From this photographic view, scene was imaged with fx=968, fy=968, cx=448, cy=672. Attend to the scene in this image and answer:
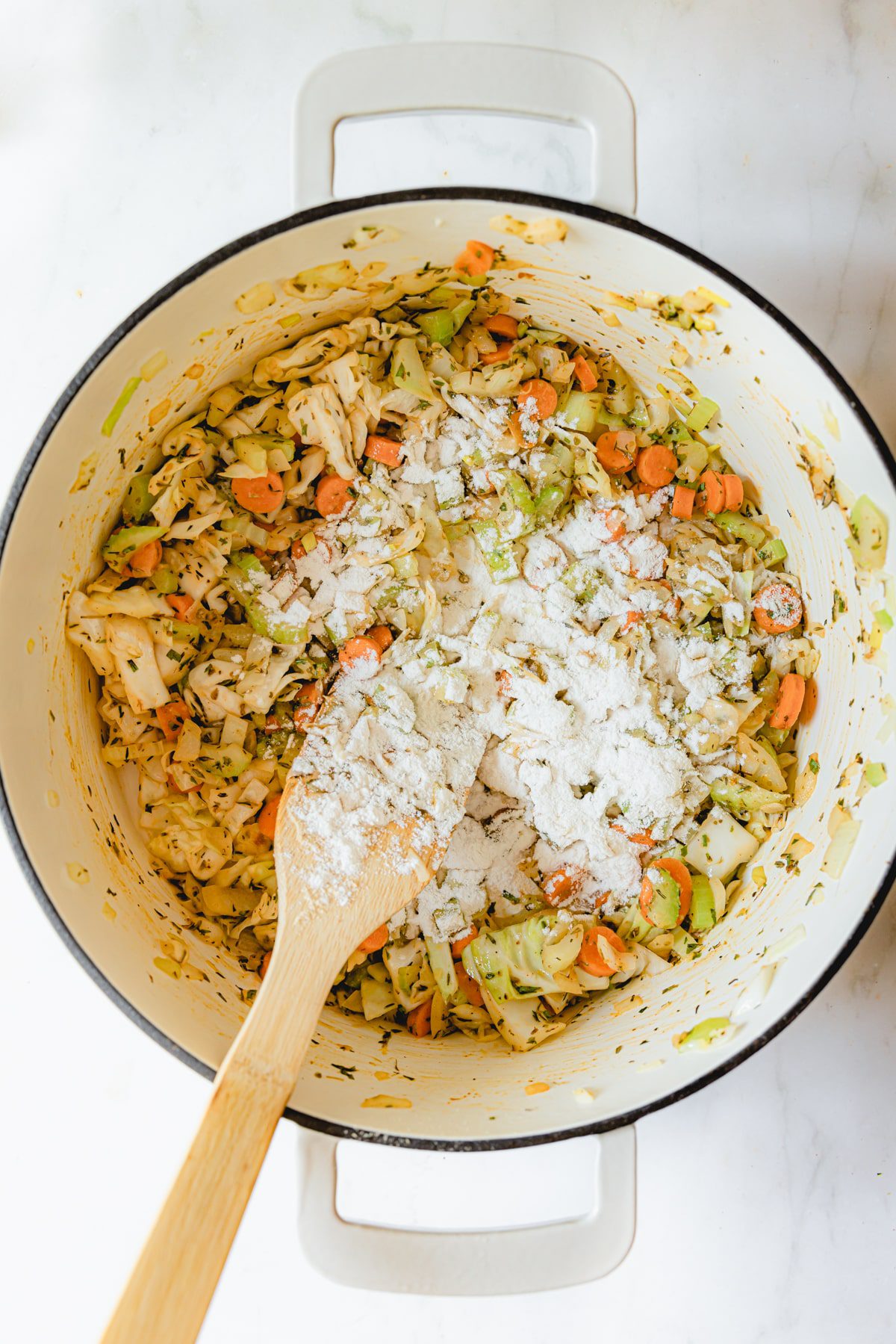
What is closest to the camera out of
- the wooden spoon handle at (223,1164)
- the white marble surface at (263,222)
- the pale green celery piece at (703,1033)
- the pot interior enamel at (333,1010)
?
the wooden spoon handle at (223,1164)

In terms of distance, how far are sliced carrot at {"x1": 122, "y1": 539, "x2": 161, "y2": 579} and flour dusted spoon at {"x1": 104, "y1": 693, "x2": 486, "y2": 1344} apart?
1.21ft

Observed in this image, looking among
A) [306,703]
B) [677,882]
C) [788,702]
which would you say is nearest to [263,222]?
[306,703]

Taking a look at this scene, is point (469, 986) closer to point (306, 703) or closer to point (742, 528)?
point (306, 703)

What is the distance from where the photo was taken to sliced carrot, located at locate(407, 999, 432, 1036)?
4.82 ft

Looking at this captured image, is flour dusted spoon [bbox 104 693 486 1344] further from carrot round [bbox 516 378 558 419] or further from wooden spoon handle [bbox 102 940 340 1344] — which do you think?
carrot round [bbox 516 378 558 419]

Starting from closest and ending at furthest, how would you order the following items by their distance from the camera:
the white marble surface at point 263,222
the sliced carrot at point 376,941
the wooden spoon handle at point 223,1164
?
the wooden spoon handle at point 223,1164 < the sliced carrot at point 376,941 < the white marble surface at point 263,222

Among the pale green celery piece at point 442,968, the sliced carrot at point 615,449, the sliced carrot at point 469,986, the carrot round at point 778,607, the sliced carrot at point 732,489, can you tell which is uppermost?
the sliced carrot at point 615,449

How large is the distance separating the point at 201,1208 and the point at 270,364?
42.7 inches

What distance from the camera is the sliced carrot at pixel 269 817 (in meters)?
1.45

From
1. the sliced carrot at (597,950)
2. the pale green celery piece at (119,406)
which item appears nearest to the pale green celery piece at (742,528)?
the sliced carrot at (597,950)

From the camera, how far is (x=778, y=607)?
1.50 m

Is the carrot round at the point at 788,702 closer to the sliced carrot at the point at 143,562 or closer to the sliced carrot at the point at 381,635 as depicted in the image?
the sliced carrot at the point at 381,635

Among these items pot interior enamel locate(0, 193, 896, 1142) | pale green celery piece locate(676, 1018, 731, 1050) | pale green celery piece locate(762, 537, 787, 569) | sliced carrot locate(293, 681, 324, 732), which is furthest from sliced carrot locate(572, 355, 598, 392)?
pale green celery piece locate(676, 1018, 731, 1050)

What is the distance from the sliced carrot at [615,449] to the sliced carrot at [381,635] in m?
0.42
